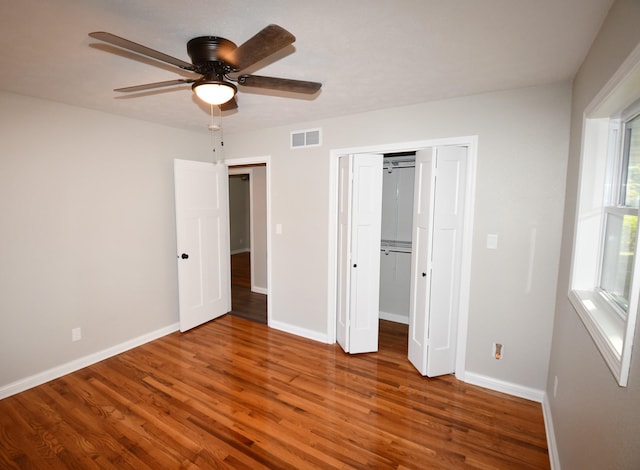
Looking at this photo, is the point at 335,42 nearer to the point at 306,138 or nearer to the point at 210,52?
the point at 210,52

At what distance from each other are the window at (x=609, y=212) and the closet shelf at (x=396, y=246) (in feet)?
7.32

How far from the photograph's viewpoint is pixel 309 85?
71.2 inches

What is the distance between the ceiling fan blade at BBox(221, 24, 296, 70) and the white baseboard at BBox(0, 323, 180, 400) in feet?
10.4

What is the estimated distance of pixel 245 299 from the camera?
5152 millimetres

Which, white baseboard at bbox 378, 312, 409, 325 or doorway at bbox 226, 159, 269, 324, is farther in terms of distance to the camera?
doorway at bbox 226, 159, 269, 324

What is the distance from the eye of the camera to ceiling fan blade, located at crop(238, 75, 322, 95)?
1.72m

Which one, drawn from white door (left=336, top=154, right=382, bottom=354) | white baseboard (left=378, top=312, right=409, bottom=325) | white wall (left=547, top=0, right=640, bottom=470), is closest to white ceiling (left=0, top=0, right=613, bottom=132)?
white wall (left=547, top=0, right=640, bottom=470)

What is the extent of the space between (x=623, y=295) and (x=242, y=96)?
9.38ft

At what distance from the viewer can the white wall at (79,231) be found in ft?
8.53

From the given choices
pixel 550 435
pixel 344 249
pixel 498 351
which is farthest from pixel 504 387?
pixel 344 249

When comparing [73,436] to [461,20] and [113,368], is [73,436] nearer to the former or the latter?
[113,368]

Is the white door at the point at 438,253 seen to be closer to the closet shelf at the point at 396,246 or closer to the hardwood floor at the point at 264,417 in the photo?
the hardwood floor at the point at 264,417

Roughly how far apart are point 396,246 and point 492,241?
1.62 m

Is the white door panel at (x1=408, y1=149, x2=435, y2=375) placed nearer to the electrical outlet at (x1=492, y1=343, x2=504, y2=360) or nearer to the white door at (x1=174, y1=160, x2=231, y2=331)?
the electrical outlet at (x1=492, y1=343, x2=504, y2=360)
